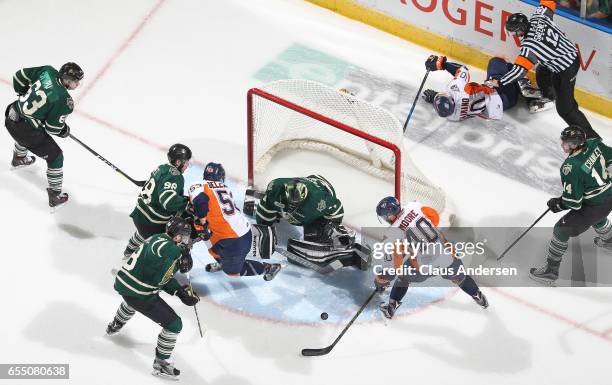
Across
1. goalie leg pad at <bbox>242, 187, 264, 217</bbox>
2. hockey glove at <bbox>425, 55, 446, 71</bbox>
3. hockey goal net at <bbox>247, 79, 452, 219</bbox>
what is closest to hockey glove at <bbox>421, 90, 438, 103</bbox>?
hockey glove at <bbox>425, 55, 446, 71</bbox>

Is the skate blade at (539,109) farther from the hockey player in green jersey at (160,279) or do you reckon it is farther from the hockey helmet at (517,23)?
the hockey player in green jersey at (160,279)

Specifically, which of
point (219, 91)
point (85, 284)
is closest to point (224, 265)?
point (85, 284)

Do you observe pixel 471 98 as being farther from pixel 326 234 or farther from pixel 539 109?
pixel 326 234

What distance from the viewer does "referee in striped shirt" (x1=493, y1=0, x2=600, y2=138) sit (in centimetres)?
759

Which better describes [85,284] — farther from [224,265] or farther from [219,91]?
[219,91]

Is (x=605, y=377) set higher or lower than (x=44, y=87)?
lower

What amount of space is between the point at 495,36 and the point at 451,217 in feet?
5.58

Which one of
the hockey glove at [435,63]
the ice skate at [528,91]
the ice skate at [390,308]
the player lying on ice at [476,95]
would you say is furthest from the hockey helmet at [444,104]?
the ice skate at [390,308]

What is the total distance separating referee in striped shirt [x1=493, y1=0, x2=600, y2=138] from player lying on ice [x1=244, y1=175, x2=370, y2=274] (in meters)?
1.77

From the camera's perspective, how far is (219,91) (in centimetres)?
826

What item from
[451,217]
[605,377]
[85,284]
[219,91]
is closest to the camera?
[605,377]

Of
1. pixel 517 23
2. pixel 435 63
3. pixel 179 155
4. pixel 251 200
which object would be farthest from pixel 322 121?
pixel 517 23

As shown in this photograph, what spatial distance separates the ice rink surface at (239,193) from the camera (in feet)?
20.7

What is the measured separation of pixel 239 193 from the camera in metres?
7.38
